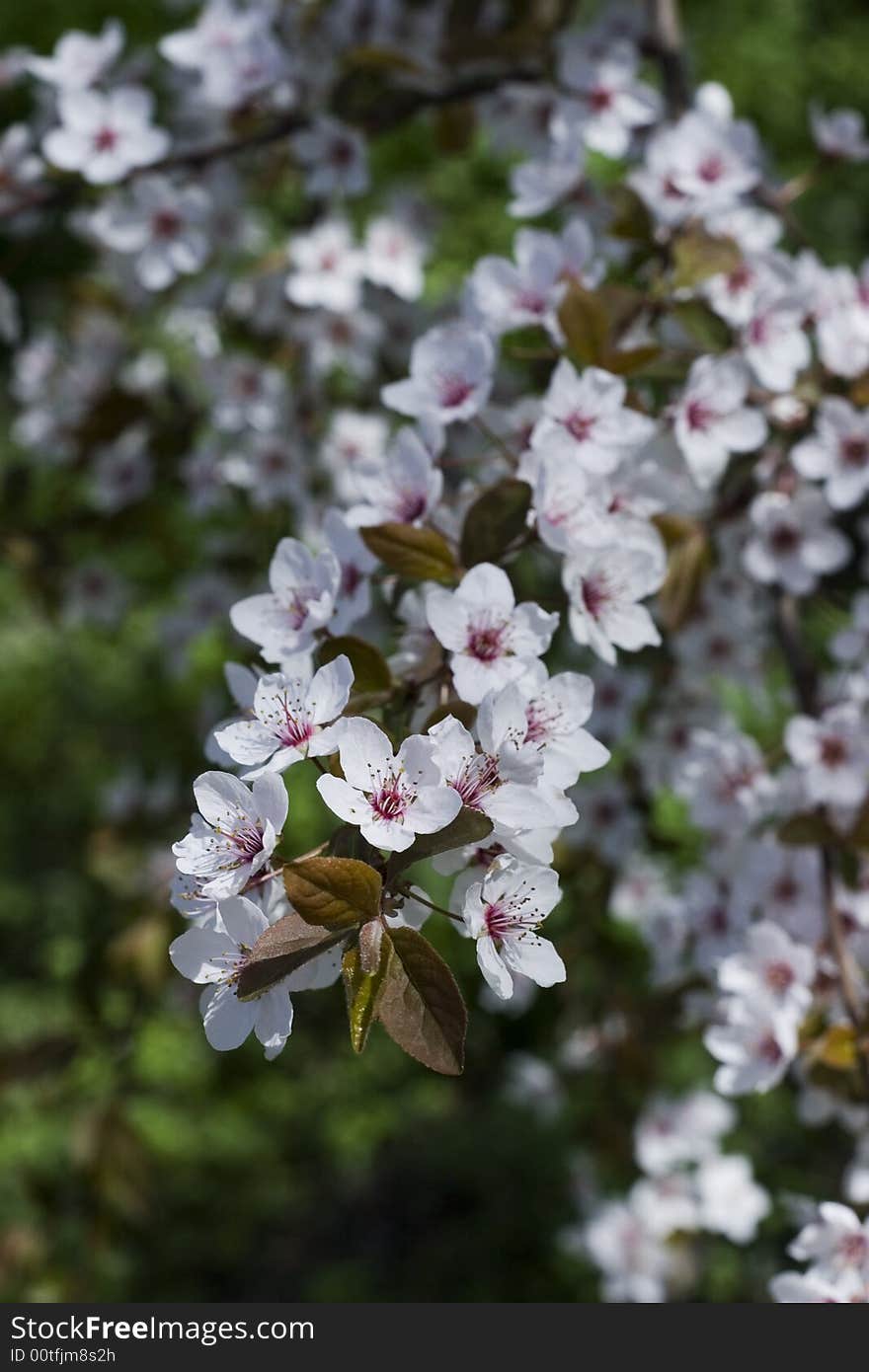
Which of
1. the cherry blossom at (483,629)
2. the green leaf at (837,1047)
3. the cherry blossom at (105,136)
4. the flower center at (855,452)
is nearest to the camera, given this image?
the cherry blossom at (483,629)

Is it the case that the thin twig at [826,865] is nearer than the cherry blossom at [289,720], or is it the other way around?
the cherry blossom at [289,720]

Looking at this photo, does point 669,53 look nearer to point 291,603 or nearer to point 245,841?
point 291,603

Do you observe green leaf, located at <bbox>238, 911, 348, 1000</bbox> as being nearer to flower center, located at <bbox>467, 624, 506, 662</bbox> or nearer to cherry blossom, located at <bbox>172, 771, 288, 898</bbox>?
cherry blossom, located at <bbox>172, 771, 288, 898</bbox>

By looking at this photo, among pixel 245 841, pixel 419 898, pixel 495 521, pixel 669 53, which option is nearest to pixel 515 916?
pixel 419 898

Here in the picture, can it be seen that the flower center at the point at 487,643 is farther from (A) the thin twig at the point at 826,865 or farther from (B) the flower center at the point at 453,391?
(A) the thin twig at the point at 826,865

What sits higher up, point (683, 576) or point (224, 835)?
point (224, 835)

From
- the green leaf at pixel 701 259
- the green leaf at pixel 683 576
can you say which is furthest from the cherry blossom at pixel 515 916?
the green leaf at pixel 701 259
